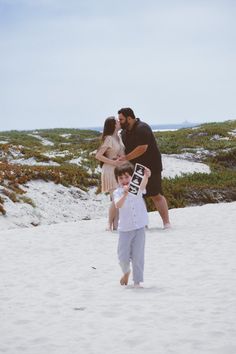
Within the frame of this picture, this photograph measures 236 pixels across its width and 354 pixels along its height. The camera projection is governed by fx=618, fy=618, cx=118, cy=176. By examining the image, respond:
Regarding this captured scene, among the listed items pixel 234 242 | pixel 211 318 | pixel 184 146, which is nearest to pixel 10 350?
pixel 211 318

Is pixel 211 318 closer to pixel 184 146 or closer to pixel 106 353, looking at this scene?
pixel 106 353

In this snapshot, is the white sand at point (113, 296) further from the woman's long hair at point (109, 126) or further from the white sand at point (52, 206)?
the white sand at point (52, 206)

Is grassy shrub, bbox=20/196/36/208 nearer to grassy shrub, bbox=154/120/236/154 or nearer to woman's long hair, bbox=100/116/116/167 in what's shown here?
woman's long hair, bbox=100/116/116/167

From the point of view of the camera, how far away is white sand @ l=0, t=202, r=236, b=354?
6.40 m

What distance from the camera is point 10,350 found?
6297 mm

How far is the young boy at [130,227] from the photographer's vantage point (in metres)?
9.02

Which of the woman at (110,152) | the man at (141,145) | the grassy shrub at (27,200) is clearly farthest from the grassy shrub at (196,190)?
the woman at (110,152)

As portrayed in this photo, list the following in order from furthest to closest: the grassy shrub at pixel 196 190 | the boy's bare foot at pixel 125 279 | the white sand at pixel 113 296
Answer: the grassy shrub at pixel 196 190 < the boy's bare foot at pixel 125 279 < the white sand at pixel 113 296

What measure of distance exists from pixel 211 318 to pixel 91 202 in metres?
15.1

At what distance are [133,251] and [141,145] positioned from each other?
177 inches

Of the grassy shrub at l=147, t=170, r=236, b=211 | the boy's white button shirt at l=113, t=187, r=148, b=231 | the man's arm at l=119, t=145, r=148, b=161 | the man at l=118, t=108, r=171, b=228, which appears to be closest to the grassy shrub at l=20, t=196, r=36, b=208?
the grassy shrub at l=147, t=170, r=236, b=211

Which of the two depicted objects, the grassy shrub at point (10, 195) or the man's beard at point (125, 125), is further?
the grassy shrub at point (10, 195)

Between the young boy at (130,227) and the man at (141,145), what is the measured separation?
403cm

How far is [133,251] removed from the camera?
9094mm
